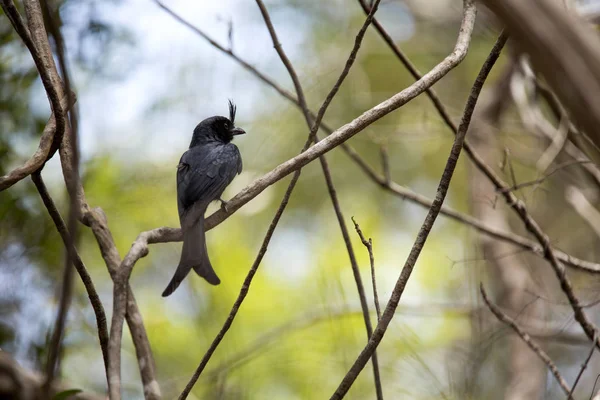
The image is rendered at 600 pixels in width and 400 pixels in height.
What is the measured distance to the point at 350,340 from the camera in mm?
3736

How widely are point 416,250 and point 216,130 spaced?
2872mm

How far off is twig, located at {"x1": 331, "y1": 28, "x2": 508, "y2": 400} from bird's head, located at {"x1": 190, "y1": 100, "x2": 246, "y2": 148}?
103 inches

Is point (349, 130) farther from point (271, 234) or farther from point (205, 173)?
point (205, 173)

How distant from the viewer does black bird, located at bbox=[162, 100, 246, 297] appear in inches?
122

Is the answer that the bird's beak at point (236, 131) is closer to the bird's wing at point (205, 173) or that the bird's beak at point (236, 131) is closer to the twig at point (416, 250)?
the bird's wing at point (205, 173)

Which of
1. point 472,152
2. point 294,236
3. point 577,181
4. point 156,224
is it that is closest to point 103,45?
point 156,224

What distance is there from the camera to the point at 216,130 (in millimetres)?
4926

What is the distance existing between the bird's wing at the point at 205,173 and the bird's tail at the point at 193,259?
468mm

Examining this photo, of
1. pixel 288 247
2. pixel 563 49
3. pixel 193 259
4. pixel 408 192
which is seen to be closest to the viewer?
pixel 563 49

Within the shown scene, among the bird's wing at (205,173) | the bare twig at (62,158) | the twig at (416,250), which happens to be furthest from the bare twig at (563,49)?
the bird's wing at (205,173)

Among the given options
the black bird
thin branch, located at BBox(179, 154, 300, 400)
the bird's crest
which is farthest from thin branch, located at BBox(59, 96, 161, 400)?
the bird's crest

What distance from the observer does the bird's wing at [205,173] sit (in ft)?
12.7

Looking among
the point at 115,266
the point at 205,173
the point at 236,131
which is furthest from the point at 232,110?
the point at 115,266

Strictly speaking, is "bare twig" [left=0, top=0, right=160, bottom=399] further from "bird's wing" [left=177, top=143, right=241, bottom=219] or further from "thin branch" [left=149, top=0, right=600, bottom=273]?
"bird's wing" [left=177, top=143, right=241, bottom=219]
